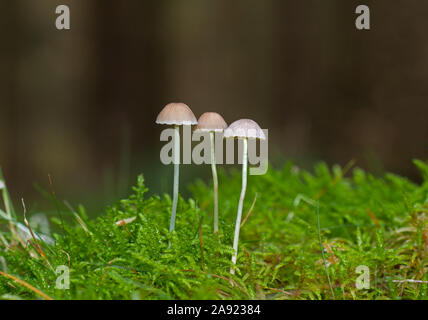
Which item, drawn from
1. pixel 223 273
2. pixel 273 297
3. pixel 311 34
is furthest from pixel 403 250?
pixel 311 34

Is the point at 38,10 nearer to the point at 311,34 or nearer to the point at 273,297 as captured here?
the point at 311,34

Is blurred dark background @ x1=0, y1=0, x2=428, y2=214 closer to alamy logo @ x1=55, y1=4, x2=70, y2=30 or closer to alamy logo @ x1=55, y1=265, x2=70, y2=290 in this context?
alamy logo @ x1=55, y1=4, x2=70, y2=30

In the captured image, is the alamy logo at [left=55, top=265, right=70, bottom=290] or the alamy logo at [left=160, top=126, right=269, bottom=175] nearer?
the alamy logo at [left=55, top=265, right=70, bottom=290]

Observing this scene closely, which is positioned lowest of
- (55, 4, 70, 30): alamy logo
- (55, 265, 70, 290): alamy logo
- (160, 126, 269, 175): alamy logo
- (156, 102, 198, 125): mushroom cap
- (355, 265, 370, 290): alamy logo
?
(355, 265, 370, 290): alamy logo

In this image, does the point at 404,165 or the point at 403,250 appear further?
the point at 404,165

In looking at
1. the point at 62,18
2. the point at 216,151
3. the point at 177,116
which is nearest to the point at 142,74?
the point at 62,18

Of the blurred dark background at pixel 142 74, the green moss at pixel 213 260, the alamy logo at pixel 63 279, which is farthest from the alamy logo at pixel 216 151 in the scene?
the blurred dark background at pixel 142 74

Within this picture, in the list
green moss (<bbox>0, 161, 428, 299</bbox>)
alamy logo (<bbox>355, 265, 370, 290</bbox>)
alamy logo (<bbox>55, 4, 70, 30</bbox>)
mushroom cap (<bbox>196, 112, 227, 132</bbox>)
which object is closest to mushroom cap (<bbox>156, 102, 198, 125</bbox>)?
mushroom cap (<bbox>196, 112, 227, 132</bbox>)

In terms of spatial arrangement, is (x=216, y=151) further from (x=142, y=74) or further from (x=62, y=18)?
(x=62, y=18)

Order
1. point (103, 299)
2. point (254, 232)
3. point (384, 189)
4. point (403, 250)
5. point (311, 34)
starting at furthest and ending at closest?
1. point (311, 34)
2. point (384, 189)
3. point (254, 232)
4. point (403, 250)
5. point (103, 299)
